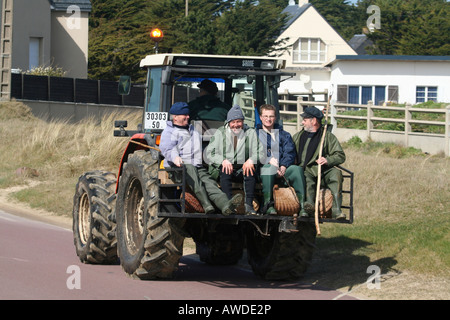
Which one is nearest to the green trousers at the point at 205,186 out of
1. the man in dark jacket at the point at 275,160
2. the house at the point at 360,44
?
the man in dark jacket at the point at 275,160

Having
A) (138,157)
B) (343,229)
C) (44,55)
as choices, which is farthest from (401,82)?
(138,157)

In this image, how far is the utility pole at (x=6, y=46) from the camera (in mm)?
31688

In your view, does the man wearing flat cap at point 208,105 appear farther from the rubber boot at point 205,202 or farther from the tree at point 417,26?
the tree at point 417,26

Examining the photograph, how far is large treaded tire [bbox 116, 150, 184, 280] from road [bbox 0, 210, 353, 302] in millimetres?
201

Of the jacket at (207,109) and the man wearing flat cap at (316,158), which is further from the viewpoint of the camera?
the jacket at (207,109)

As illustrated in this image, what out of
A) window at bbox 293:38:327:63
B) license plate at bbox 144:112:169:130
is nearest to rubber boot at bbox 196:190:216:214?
license plate at bbox 144:112:169:130

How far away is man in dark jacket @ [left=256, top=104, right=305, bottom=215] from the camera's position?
32.1ft

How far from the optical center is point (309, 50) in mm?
73500

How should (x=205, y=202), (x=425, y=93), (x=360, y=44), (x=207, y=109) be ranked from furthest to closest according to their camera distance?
(x=360, y=44), (x=425, y=93), (x=207, y=109), (x=205, y=202)

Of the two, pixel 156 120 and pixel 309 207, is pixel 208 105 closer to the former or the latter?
pixel 156 120

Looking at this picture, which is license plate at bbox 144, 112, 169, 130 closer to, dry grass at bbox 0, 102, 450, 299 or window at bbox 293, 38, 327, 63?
dry grass at bbox 0, 102, 450, 299

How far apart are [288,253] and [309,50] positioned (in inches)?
2522

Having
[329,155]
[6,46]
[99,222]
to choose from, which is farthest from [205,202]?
[6,46]
